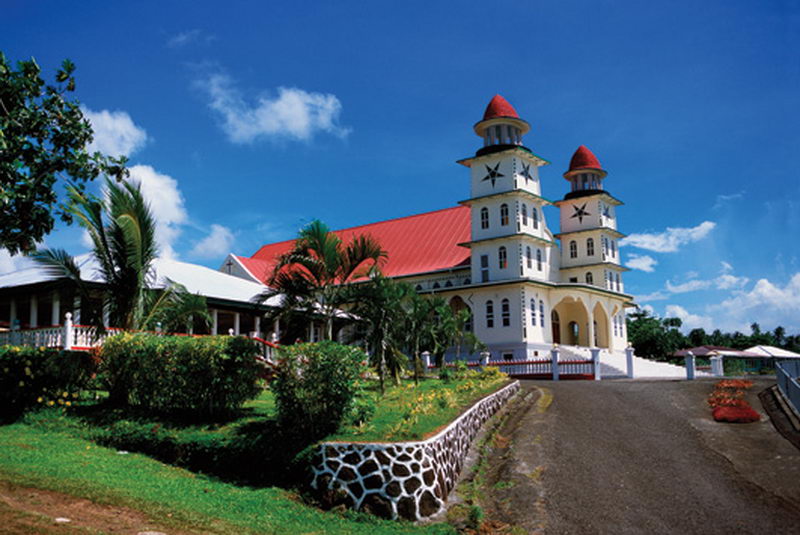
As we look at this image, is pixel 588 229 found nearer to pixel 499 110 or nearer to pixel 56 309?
pixel 499 110

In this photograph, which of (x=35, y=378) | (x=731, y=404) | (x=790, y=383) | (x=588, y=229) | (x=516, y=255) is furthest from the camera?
(x=588, y=229)

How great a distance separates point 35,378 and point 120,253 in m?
3.11

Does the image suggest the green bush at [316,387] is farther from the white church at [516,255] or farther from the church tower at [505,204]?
the church tower at [505,204]

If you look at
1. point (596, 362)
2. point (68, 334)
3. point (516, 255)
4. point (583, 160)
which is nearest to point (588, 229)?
point (583, 160)

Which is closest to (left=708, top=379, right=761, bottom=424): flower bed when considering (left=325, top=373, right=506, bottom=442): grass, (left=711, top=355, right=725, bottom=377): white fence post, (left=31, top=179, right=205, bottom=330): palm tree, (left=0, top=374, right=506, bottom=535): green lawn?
(left=325, top=373, right=506, bottom=442): grass

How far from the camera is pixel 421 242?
4397 centimetres

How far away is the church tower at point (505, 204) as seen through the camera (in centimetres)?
3688

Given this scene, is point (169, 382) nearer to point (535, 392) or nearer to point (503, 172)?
point (535, 392)

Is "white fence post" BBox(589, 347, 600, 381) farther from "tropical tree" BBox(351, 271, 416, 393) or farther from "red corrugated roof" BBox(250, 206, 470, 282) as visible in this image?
"red corrugated roof" BBox(250, 206, 470, 282)

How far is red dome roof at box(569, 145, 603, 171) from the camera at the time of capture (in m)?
43.8

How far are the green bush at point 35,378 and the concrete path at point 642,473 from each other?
9082 millimetres

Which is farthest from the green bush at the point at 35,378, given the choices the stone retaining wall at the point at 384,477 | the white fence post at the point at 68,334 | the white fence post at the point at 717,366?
the white fence post at the point at 717,366

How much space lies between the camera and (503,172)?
123 feet

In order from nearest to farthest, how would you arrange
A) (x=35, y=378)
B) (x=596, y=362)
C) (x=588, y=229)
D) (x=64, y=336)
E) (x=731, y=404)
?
(x=35, y=378) < (x=64, y=336) < (x=731, y=404) < (x=596, y=362) < (x=588, y=229)
